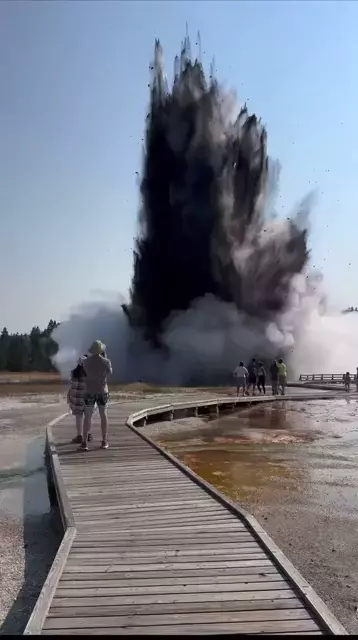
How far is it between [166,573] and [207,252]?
50.2 meters

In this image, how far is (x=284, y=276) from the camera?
58781 millimetres

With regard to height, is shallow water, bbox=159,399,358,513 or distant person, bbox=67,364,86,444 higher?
distant person, bbox=67,364,86,444

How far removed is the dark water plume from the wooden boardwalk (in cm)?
4706

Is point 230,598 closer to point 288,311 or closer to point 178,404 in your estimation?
point 178,404

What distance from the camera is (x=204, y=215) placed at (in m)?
54.7

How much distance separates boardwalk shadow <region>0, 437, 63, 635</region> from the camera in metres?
6.04

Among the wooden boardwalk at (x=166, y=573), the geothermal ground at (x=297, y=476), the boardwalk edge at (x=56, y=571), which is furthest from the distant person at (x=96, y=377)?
the geothermal ground at (x=297, y=476)

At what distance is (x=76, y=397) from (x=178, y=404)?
12956 millimetres

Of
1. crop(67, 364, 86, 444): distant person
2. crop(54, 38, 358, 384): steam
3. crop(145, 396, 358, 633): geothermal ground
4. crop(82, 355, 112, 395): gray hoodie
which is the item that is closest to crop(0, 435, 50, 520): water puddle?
crop(67, 364, 86, 444): distant person

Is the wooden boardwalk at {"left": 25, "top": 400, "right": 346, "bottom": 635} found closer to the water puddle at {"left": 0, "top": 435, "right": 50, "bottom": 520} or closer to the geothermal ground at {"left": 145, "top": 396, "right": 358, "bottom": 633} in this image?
the geothermal ground at {"left": 145, "top": 396, "right": 358, "bottom": 633}

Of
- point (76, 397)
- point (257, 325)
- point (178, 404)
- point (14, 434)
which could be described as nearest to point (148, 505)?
point (76, 397)

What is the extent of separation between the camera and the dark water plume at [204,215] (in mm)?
54844

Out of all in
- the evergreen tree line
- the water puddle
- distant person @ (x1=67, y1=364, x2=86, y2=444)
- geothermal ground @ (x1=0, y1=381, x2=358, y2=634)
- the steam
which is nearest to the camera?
geothermal ground @ (x1=0, y1=381, x2=358, y2=634)

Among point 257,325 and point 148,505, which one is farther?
point 257,325
